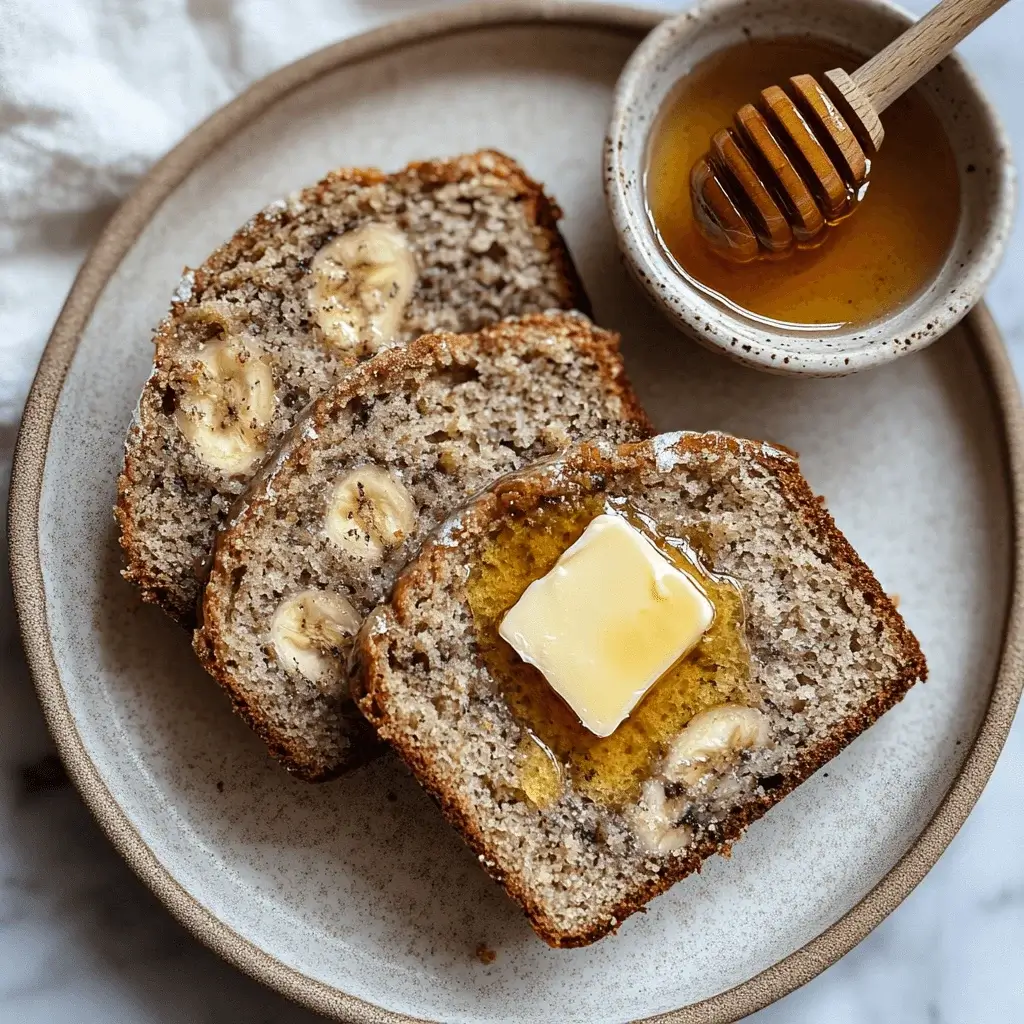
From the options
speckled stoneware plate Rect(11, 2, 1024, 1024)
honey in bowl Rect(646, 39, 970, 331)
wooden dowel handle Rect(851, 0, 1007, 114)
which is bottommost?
speckled stoneware plate Rect(11, 2, 1024, 1024)

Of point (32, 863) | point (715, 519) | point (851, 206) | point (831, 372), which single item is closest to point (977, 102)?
point (851, 206)

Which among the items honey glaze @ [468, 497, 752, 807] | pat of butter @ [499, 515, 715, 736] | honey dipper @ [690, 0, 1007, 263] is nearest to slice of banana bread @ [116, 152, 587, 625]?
honey dipper @ [690, 0, 1007, 263]

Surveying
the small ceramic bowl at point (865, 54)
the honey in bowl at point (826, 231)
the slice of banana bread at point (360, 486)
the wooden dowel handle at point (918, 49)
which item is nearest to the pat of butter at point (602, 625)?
the slice of banana bread at point (360, 486)

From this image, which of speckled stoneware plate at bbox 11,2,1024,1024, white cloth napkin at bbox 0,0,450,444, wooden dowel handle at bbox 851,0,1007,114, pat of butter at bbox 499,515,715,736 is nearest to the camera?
pat of butter at bbox 499,515,715,736

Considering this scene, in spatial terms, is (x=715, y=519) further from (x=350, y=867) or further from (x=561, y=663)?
(x=350, y=867)

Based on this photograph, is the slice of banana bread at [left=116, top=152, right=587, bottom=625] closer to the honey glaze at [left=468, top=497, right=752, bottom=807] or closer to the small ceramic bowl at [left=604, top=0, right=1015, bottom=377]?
the small ceramic bowl at [left=604, top=0, right=1015, bottom=377]
